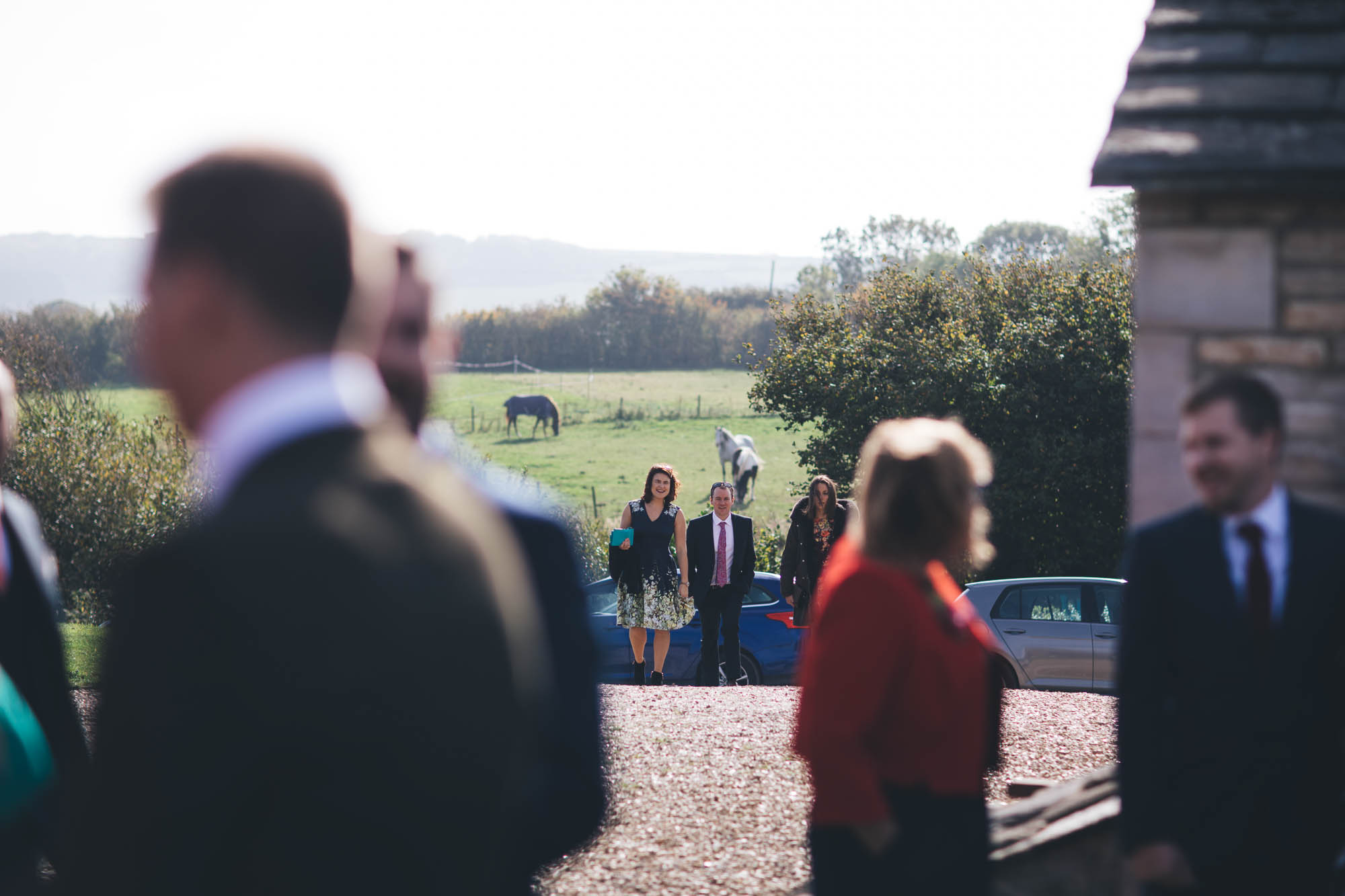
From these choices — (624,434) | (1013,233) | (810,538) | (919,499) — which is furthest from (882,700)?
(1013,233)

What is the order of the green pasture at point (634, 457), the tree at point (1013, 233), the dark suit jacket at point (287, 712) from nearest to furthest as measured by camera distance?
the dark suit jacket at point (287, 712), the green pasture at point (634, 457), the tree at point (1013, 233)

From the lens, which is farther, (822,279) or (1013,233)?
(1013,233)

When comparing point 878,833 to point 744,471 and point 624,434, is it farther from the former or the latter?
point 624,434

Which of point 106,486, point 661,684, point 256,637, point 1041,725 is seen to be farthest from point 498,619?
point 106,486

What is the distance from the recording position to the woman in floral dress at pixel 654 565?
31.0 ft

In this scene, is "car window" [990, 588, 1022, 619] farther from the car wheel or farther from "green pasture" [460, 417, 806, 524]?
"green pasture" [460, 417, 806, 524]

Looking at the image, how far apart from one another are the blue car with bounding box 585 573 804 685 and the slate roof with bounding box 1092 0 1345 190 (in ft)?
24.3

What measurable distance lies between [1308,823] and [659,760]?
495 cm

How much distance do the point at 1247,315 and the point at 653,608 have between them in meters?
6.82

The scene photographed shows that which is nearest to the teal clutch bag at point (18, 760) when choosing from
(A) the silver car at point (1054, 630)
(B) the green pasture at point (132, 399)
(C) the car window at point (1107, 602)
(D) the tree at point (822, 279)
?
(A) the silver car at point (1054, 630)

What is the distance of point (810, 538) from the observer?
9.57 metres

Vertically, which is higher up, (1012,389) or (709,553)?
(1012,389)

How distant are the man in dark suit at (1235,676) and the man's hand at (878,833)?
2.13 feet

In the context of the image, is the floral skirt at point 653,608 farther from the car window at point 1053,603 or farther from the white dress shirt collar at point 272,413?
the white dress shirt collar at point 272,413
